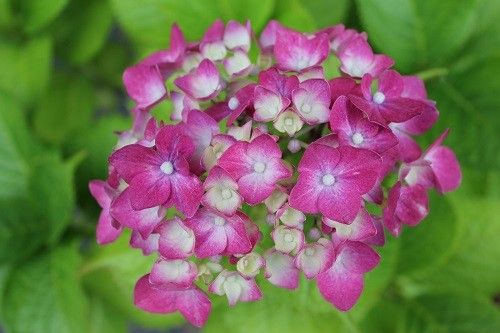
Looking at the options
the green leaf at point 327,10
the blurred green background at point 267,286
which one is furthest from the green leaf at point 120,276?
the green leaf at point 327,10

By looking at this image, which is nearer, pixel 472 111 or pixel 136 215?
pixel 136 215

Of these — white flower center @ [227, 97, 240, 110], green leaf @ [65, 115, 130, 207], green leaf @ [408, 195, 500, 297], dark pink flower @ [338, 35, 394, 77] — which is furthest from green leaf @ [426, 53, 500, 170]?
green leaf @ [65, 115, 130, 207]

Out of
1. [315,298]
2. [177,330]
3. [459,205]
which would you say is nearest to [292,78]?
[315,298]

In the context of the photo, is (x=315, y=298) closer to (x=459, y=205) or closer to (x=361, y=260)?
(x=361, y=260)

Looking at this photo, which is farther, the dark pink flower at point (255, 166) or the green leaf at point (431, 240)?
the green leaf at point (431, 240)

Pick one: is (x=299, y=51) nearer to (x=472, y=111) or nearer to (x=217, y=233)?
(x=217, y=233)

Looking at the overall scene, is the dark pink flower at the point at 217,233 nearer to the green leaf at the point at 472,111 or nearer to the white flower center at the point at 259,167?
the white flower center at the point at 259,167

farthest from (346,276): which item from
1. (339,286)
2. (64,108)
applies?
(64,108)
